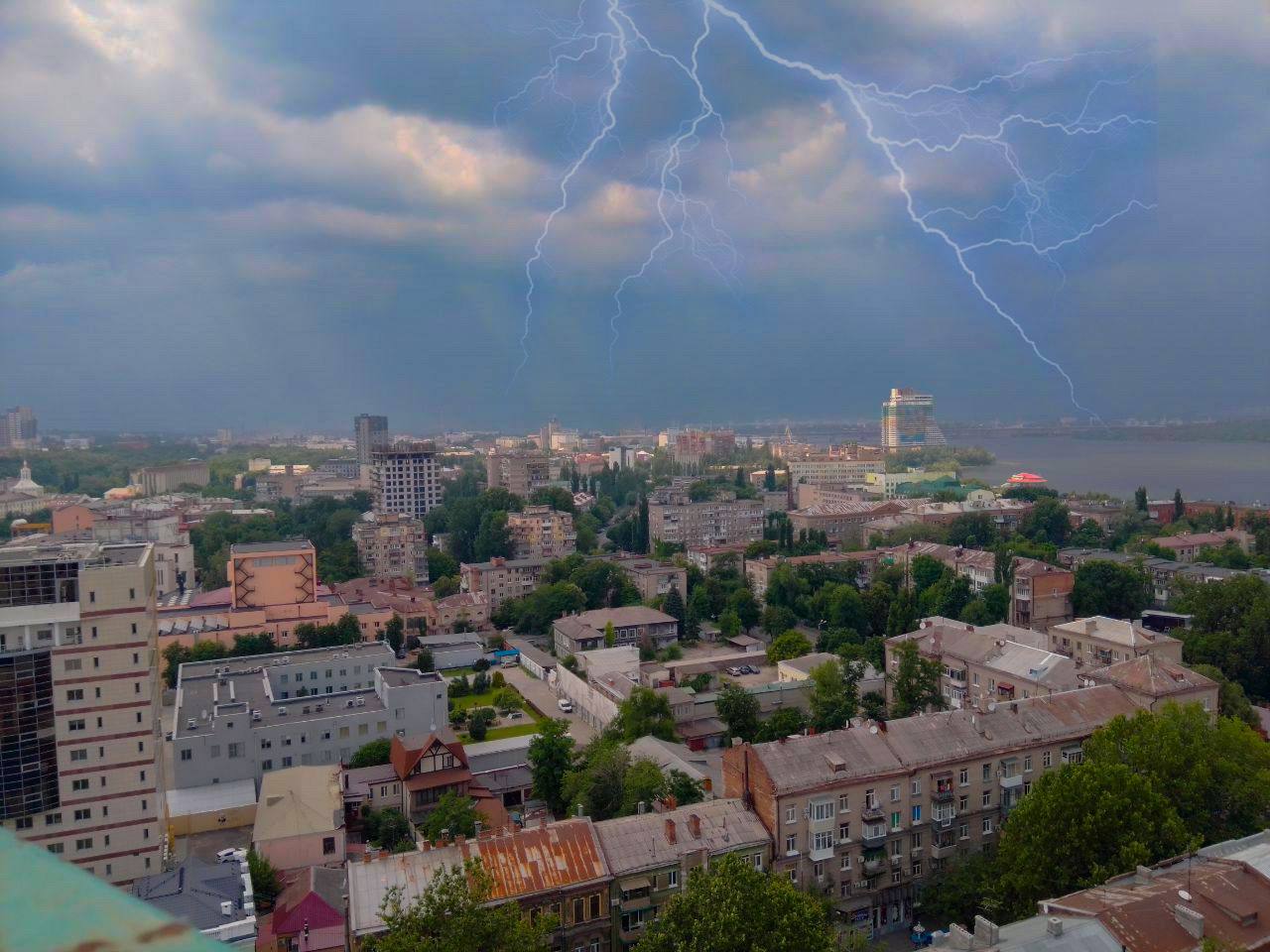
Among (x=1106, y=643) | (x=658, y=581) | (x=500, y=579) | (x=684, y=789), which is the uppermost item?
(x=1106, y=643)

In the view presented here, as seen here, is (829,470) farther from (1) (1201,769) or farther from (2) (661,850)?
(2) (661,850)

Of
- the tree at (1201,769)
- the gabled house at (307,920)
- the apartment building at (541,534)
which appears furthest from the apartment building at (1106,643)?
the apartment building at (541,534)

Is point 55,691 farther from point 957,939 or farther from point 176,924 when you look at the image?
point 176,924

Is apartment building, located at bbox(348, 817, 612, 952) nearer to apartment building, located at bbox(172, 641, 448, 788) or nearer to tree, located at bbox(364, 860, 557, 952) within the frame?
tree, located at bbox(364, 860, 557, 952)

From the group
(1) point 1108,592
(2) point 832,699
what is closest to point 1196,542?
(1) point 1108,592

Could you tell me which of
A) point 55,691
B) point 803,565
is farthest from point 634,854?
point 803,565
